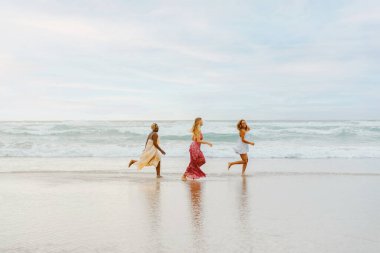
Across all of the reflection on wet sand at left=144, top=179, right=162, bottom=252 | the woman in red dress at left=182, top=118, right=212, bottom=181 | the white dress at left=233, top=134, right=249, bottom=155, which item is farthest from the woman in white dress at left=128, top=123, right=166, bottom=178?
the white dress at left=233, top=134, right=249, bottom=155

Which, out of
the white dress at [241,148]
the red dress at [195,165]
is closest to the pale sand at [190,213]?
the red dress at [195,165]

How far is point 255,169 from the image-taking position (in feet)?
50.3

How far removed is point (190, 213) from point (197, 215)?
0.70 ft

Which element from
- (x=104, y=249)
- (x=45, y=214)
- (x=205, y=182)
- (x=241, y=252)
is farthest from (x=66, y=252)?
(x=205, y=182)

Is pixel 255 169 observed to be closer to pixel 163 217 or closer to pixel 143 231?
pixel 163 217

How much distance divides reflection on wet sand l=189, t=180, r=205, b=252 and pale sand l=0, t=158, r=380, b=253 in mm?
13

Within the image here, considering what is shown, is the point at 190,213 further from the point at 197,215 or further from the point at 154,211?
the point at 154,211

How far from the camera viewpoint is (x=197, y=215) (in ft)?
23.6

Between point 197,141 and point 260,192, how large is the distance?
3.60 m

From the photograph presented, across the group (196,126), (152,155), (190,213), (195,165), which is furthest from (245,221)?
(152,155)

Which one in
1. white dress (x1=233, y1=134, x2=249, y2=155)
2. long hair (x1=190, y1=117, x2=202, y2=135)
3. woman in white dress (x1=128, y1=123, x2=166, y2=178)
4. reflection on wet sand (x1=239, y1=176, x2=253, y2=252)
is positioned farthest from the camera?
white dress (x1=233, y1=134, x2=249, y2=155)

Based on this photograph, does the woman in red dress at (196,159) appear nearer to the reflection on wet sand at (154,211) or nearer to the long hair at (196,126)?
the long hair at (196,126)

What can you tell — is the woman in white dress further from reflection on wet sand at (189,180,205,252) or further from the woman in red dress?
reflection on wet sand at (189,180,205,252)

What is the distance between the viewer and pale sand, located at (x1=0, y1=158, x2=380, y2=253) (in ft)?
17.8
